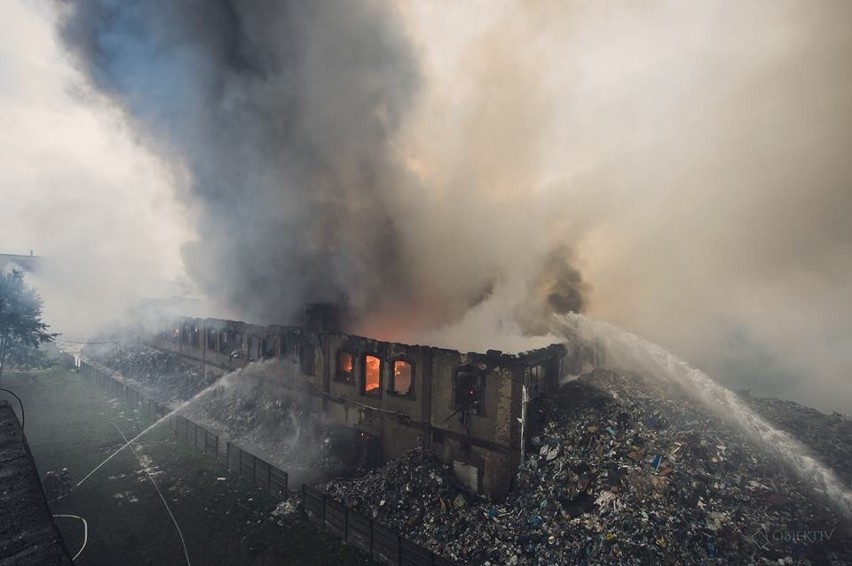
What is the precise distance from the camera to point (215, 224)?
1091 inches

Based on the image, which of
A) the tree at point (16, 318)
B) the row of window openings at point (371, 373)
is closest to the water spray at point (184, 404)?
the row of window openings at point (371, 373)

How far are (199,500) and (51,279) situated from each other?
167ft

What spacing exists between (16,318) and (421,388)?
30.6 meters

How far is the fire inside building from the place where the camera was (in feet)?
44.5

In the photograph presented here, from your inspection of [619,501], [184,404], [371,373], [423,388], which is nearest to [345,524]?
[423,388]

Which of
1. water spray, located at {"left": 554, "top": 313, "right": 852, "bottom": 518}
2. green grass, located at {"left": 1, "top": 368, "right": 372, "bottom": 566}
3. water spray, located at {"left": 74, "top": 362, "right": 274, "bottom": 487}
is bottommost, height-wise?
green grass, located at {"left": 1, "top": 368, "right": 372, "bottom": 566}

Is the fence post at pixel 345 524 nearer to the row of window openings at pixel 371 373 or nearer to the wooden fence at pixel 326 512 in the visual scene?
the wooden fence at pixel 326 512

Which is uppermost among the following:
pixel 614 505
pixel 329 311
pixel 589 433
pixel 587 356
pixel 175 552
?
pixel 329 311

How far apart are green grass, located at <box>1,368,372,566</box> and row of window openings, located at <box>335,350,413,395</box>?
5.65 m

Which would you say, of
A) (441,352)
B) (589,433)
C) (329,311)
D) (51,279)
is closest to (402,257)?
(329,311)

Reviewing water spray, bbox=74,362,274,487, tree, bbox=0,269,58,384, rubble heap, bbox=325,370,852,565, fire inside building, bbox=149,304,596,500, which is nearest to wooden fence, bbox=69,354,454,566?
rubble heap, bbox=325,370,852,565

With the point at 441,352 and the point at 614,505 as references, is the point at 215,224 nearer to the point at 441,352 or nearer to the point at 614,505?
the point at 441,352

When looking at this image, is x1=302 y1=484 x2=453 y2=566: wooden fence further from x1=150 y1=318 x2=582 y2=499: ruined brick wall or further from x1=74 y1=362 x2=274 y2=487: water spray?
x1=74 y1=362 x2=274 y2=487: water spray

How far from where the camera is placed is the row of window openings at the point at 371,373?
1740 centimetres
